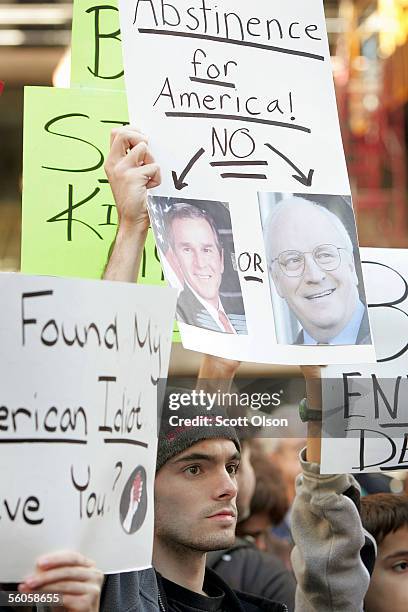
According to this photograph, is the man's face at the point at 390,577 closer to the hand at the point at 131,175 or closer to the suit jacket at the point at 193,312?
the suit jacket at the point at 193,312

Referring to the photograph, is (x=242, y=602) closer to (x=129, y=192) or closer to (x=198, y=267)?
(x=198, y=267)

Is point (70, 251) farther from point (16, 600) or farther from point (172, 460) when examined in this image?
point (16, 600)

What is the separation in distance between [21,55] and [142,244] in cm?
673

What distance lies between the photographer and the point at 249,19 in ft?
6.68

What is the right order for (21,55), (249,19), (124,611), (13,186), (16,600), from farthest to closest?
(13,186) → (21,55) → (249,19) → (124,611) → (16,600)

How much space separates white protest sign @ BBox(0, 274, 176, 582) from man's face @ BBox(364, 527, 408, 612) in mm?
779

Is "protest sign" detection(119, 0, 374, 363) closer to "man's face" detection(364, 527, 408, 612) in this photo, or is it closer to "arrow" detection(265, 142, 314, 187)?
"arrow" detection(265, 142, 314, 187)

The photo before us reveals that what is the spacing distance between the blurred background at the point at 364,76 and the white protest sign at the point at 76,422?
16.6ft

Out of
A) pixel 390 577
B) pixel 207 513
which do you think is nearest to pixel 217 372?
pixel 207 513

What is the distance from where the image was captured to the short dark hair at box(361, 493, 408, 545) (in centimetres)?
240

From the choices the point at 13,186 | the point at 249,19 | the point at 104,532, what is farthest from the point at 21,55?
the point at 104,532

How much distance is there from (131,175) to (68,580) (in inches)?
25.4

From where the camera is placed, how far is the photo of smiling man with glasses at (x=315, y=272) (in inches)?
74.8

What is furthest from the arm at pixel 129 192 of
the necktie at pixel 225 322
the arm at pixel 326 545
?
the arm at pixel 326 545
